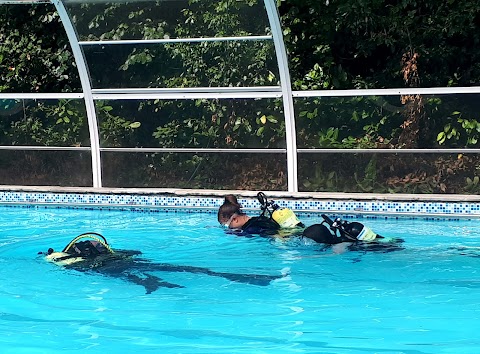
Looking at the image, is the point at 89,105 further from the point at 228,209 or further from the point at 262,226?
the point at 262,226

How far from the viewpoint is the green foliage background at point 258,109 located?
464 inches

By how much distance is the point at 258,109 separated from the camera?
40.9ft

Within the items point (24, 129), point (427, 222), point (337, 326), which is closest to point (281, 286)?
point (337, 326)

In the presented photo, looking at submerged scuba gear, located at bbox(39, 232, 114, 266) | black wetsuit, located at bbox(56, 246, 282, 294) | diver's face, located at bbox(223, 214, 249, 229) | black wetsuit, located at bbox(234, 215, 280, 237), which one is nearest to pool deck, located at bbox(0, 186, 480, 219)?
diver's face, located at bbox(223, 214, 249, 229)

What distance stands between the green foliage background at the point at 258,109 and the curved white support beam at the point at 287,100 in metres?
0.13

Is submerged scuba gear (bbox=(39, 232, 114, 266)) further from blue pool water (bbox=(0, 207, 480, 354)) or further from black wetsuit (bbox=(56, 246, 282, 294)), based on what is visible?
blue pool water (bbox=(0, 207, 480, 354))

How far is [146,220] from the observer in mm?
11766

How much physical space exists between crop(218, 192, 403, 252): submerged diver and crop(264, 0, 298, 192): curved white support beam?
2.16 metres

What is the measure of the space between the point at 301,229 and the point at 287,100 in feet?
10.2

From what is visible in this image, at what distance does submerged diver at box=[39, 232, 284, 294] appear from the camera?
7836 mm

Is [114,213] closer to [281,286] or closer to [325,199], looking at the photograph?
[325,199]

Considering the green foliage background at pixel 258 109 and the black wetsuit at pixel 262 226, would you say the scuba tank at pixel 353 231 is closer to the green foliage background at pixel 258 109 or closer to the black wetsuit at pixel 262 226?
the black wetsuit at pixel 262 226

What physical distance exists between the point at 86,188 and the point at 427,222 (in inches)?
198

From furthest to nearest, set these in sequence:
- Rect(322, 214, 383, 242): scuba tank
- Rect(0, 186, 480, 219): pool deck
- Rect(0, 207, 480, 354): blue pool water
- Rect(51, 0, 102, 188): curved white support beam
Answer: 1. Rect(51, 0, 102, 188): curved white support beam
2. Rect(0, 186, 480, 219): pool deck
3. Rect(322, 214, 383, 242): scuba tank
4. Rect(0, 207, 480, 354): blue pool water
